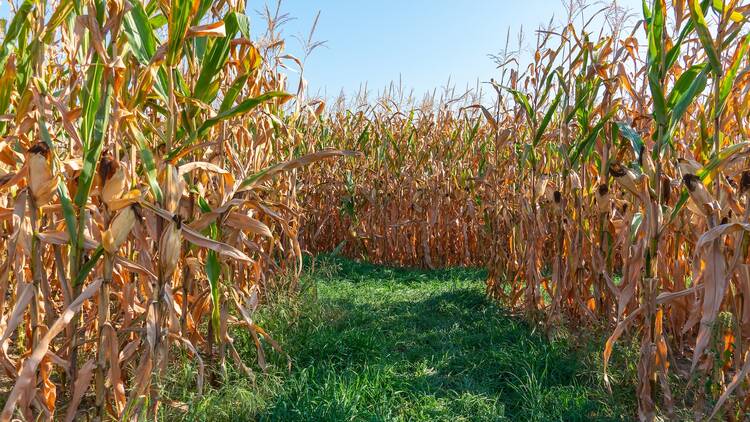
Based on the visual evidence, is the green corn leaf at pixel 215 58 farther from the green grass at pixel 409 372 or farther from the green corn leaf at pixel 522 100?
the green corn leaf at pixel 522 100

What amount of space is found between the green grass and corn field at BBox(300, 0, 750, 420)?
0.26 metres

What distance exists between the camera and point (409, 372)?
2.68 m

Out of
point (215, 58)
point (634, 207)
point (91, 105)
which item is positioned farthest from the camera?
point (634, 207)

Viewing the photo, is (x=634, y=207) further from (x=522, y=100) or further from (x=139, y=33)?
(x=139, y=33)

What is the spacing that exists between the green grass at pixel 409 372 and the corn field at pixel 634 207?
256 mm

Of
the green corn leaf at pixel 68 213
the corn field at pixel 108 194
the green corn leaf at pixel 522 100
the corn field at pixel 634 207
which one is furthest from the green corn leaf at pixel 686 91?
the green corn leaf at pixel 68 213

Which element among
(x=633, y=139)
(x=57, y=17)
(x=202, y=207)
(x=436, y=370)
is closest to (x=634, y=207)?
(x=633, y=139)

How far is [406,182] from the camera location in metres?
6.05

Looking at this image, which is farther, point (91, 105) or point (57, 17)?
point (57, 17)

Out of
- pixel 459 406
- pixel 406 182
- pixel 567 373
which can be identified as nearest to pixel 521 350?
pixel 567 373

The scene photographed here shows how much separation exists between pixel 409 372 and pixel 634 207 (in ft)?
4.77

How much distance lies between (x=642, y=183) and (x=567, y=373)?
116 centimetres

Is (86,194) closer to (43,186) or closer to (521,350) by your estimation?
(43,186)

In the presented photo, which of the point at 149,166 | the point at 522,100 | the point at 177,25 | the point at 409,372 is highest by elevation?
the point at 522,100
